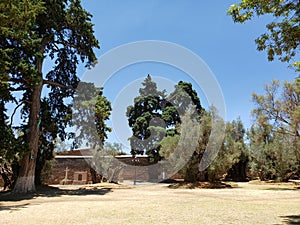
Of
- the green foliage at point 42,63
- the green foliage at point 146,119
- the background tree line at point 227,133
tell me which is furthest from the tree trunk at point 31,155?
the green foliage at point 146,119

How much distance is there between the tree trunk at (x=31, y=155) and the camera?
45.4ft

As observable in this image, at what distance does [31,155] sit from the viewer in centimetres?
1412

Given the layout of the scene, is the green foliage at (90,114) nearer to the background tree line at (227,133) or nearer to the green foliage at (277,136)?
the background tree line at (227,133)

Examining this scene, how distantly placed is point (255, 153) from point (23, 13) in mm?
23443

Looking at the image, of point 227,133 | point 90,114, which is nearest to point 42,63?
point 90,114

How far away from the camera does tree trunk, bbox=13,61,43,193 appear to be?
13828 mm

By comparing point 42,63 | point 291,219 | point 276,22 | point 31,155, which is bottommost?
point 291,219

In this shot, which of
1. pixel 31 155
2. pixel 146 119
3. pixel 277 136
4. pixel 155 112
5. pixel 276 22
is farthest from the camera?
pixel 155 112

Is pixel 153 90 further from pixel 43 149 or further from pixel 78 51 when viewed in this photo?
pixel 43 149

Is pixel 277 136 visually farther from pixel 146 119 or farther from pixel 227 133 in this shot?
pixel 146 119

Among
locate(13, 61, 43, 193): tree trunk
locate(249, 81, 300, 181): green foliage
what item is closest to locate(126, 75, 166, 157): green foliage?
locate(249, 81, 300, 181): green foliage

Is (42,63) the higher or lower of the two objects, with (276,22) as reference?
higher

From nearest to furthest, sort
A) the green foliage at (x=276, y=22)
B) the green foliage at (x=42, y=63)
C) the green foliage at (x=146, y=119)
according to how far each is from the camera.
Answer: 1. the green foliage at (x=276, y=22)
2. the green foliage at (x=42, y=63)
3. the green foliage at (x=146, y=119)

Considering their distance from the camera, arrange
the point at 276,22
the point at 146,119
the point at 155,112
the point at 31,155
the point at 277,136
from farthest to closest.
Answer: the point at 155,112 < the point at 146,119 < the point at 277,136 < the point at 31,155 < the point at 276,22
